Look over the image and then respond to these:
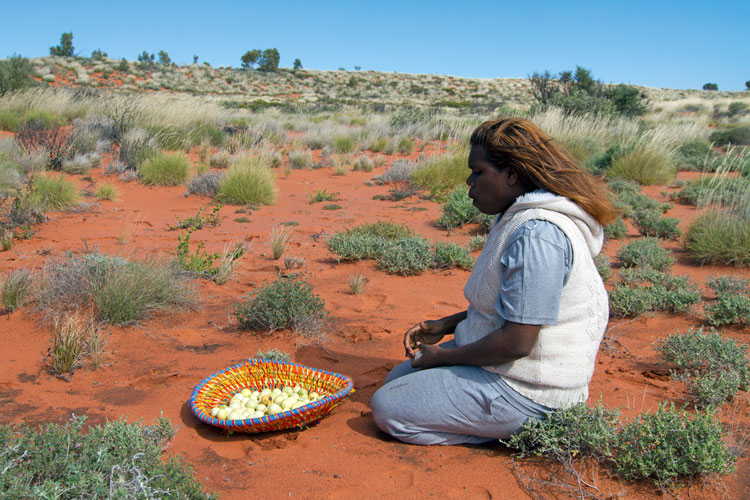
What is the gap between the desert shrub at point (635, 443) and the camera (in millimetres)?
2363

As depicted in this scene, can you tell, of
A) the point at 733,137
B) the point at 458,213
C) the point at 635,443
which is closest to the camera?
the point at 635,443

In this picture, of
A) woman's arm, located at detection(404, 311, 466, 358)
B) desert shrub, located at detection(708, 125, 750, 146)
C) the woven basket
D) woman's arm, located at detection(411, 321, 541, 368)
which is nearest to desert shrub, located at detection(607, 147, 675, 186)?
desert shrub, located at detection(708, 125, 750, 146)

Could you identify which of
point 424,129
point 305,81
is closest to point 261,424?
point 424,129

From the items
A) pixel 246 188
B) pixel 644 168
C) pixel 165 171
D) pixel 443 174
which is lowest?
pixel 246 188

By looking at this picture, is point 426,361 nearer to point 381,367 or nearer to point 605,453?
point 605,453

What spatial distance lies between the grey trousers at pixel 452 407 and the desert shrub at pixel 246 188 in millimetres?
6885

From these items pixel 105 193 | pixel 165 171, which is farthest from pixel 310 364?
pixel 165 171

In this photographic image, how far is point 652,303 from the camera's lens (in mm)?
4809

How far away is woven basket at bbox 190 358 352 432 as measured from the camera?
2795 mm

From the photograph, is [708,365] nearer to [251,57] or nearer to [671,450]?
[671,450]

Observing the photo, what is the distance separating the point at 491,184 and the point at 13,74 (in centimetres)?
1971

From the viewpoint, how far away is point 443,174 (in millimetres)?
10250

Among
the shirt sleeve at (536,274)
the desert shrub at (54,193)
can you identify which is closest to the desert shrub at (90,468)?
the shirt sleeve at (536,274)

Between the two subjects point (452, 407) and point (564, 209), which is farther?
point (452, 407)
